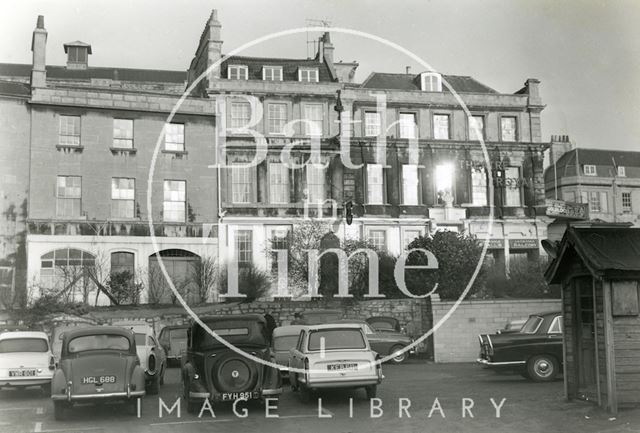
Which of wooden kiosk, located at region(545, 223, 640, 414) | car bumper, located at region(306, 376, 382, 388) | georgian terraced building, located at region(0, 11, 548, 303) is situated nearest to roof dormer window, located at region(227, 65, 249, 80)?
georgian terraced building, located at region(0, 11, 548, 303)

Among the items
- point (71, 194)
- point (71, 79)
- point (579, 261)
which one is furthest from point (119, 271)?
point (579, 261)

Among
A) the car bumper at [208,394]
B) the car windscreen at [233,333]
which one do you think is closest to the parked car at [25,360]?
the car windscreen at [233,333]

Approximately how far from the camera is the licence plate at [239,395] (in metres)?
14.9

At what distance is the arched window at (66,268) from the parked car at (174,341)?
913 cm

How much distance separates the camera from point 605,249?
1405cm

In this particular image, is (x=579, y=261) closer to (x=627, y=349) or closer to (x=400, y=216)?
(x=627, y=349)

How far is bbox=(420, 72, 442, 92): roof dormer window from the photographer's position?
4781cm

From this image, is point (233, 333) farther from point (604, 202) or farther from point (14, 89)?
point (604, 202)

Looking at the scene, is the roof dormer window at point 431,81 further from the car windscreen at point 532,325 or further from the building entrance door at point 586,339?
the building entrance door at point 586,339

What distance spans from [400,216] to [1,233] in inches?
850

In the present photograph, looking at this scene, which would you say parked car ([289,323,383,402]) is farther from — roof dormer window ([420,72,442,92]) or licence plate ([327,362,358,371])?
roof dormer window ([420,72,442,92])

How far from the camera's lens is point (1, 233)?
36469 mm

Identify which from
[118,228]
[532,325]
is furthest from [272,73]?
[532,325]

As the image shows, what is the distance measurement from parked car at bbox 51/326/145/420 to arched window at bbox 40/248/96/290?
64.9 ft
